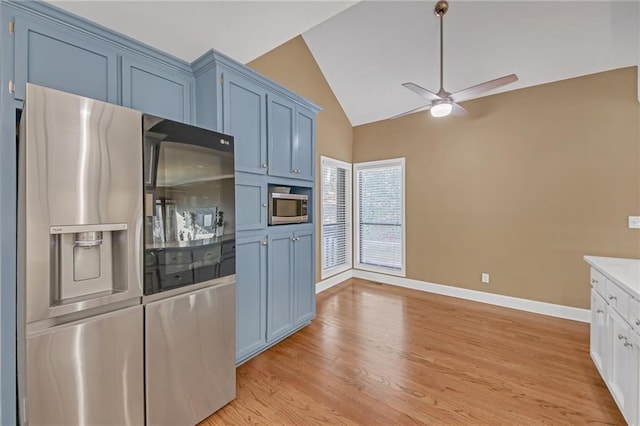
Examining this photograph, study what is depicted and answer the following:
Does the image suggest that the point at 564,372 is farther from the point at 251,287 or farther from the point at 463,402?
the point at 251,287

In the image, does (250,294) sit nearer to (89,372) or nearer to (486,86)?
(89,372)

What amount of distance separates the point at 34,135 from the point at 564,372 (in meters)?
3.63

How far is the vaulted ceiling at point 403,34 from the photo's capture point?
2.07 metres

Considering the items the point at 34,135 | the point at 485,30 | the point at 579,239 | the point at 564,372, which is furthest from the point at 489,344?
the point at 34,135

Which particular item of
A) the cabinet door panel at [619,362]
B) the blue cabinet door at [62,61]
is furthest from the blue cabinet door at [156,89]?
the cabinet door panel at [619,362]

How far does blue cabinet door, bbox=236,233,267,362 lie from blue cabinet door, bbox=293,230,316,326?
0.43 metres

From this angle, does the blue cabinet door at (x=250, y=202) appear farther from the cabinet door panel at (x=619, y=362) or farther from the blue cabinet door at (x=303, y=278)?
the cabinet door panel at (x=619, y=362)

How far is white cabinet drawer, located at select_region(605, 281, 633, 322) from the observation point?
5.21 ft

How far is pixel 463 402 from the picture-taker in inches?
72.9

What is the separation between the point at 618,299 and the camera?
171cm

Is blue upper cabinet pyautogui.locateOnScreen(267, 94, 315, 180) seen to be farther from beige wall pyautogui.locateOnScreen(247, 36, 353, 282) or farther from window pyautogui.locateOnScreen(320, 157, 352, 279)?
window pyautogui.locateOnScreen(320, 157, 352, 279)

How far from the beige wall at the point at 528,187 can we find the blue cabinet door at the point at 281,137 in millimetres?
2390

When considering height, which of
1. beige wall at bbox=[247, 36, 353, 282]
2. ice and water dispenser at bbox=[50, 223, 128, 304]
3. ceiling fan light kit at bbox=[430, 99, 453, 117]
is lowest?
ice and water dispenser at bbox=[50, 223, 128, 304]

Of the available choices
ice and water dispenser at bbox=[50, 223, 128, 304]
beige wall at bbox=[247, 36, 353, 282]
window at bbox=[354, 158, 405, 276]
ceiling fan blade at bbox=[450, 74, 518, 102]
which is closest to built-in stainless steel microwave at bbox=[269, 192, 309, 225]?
beige wall at bbox=[247, 36, 353, 282]
